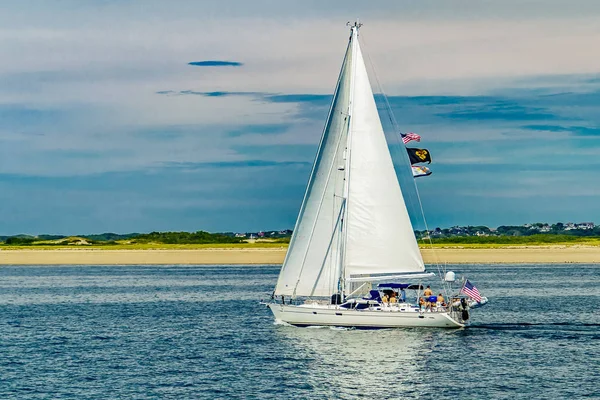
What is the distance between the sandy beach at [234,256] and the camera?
150m

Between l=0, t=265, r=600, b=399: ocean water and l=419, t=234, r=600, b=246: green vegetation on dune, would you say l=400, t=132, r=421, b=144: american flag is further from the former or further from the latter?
l=419, t=234, r=600, b=246: green vegetation on dune

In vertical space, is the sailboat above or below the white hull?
above

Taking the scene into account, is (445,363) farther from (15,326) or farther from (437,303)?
(15,326)

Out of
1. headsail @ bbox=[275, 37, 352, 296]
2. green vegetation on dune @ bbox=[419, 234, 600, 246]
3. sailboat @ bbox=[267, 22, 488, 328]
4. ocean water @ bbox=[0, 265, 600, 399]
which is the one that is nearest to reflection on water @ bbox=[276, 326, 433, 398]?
ocean water @ bbox=[0, 265, 600, 399]

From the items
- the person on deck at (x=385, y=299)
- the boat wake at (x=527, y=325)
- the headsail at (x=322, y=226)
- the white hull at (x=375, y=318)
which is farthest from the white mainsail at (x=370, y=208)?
the boat wake at (x=527, y=325)

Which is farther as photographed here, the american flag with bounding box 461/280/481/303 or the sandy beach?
the sandy beach

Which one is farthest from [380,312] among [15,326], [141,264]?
[141,264]

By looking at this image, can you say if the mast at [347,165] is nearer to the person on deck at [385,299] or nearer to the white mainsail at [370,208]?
the white mainsail at [370,208]

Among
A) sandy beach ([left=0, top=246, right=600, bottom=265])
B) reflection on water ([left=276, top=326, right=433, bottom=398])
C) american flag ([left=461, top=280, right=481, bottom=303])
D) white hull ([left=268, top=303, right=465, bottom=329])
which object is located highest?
sandy beach ([left=0, top=246, right=600, bottom=265])

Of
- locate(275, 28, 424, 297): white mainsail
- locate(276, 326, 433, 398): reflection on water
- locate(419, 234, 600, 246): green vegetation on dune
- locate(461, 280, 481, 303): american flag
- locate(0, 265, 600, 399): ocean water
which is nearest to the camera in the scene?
locate(0, 265, 600, 399): ocean water

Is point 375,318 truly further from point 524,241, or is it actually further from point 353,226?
point 524,241

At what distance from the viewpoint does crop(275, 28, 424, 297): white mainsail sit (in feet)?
170

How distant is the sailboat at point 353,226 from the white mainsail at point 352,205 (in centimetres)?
5

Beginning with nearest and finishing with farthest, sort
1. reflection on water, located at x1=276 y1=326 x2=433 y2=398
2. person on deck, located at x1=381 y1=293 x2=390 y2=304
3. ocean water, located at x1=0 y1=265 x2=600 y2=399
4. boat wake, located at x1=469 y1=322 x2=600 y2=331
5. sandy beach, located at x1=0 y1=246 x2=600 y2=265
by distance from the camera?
ocean water, located at x1=0 y1=265 x2=600 y2=399
reflection on water, located at x1=276 y1=326 x2=433 y2=398
person on deck, located at x1=381 y1=293 x2=390 y2=304
boat wake, located at x1=469 y1=322 x2=600 y2=331
sandy beach, located at x1=0 y1=246 x2=600 y2=265
